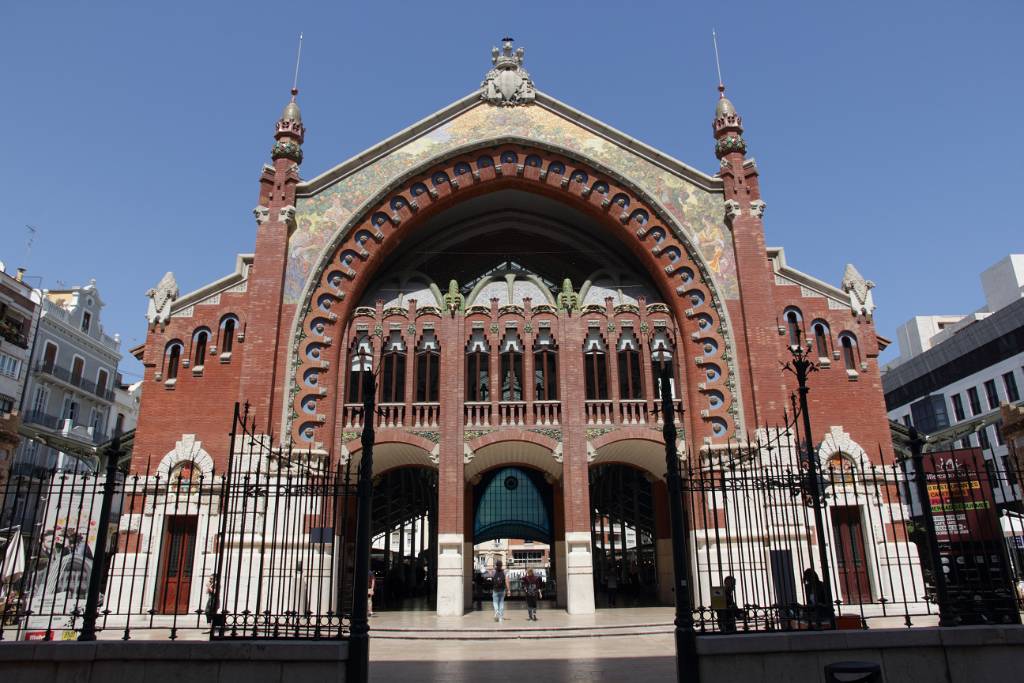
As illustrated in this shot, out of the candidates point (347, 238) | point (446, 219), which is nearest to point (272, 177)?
point (347, 238)

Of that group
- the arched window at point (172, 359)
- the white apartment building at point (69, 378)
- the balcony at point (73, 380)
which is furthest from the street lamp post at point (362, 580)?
the balcony at point (73, 380)

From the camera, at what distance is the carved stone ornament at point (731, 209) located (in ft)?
85.0

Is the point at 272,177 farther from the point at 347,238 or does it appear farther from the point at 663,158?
the point at 663,158

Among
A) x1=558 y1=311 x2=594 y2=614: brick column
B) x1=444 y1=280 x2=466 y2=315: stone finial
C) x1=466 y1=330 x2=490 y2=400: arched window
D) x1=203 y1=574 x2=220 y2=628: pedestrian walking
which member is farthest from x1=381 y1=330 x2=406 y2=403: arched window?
x1=203 y1=574 x2=220 y2=628: pedestrian walking

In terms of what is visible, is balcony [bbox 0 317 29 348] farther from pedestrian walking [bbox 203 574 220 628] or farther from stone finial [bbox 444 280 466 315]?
pedestrian walking [bbox 203 574 220 628]

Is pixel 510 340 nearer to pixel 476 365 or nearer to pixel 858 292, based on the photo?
pixel 476 365

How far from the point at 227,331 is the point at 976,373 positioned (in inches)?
1696

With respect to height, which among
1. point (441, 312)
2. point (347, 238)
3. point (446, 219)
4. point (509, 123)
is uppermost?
point (509, 123)

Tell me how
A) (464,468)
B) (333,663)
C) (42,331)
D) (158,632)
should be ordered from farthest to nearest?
(42,331), (464,468), (158,632), (333,663)

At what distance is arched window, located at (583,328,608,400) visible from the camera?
2611 cm

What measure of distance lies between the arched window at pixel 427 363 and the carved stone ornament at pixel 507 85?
30.6 feet

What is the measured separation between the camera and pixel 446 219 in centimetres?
2930

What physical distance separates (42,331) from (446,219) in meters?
26.5

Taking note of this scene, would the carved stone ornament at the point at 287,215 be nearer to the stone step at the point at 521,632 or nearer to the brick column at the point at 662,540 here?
the stone step at the point at 521,632
